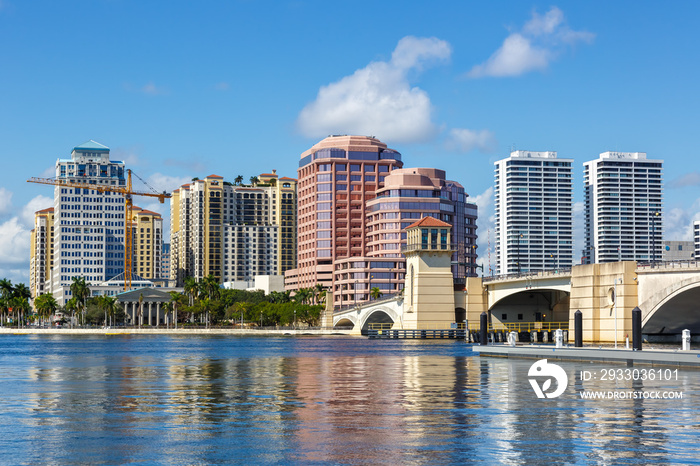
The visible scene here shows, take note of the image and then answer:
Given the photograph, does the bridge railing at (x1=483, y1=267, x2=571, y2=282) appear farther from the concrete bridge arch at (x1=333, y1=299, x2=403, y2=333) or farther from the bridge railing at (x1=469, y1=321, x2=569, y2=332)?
the concrete bridge arch at (x1=333, y1=299, x2=403, y2=333)

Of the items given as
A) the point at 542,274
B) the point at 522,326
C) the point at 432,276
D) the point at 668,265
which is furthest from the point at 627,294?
the point at 432,276

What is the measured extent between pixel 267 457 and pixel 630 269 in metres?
78.7

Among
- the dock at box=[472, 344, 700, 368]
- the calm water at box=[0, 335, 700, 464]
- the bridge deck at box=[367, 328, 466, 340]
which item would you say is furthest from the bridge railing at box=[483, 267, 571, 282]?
the calm water at box=[0, 335, 700, 464]

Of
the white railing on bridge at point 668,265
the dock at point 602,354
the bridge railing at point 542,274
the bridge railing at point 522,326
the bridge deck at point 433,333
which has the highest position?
the white railing on bridge at point 668,265

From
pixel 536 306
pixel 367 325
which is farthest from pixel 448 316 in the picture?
pixel 367 325

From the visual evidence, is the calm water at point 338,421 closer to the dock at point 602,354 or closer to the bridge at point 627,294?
the dock at point 602,354

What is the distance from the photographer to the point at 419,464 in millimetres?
27000

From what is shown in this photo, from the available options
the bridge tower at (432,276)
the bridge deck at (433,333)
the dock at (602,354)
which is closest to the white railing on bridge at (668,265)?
the dock at (602,354)

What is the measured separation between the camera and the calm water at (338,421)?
2883 cm

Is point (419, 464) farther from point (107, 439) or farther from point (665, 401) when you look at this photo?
point (665, 401)

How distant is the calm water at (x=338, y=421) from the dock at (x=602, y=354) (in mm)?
5978

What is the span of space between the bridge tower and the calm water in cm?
8961

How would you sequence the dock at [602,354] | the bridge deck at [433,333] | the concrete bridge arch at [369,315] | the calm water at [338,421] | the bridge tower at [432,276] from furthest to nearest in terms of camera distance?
the concrete bridge arch at [369,315] < the bridge tower at [432,276] < the bridge deck at [433,333] < the dock at [602,354] < the calm water at [338,421]

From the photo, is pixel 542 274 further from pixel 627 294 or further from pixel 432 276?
pixel 432 276
